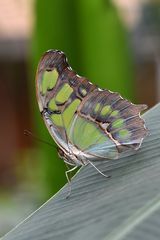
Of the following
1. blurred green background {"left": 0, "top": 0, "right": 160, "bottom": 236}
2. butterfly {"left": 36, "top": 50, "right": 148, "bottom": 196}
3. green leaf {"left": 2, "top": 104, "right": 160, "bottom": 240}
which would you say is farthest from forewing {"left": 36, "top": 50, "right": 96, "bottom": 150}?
blurred green background {"left": 0, "top": 0, "right": 160, "bottom": 236}

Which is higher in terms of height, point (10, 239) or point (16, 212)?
point (10, 239)

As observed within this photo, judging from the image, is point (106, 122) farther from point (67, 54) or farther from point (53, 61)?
point (67, 54)

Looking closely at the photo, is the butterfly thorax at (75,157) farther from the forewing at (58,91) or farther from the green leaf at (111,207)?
the green leaf at (111,207)

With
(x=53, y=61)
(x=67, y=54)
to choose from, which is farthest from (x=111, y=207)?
(x=67, y=54)

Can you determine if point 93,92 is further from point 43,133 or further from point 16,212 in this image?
point 16,212

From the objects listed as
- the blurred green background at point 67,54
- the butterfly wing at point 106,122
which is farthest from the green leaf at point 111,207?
the blurred green background at point 67,54

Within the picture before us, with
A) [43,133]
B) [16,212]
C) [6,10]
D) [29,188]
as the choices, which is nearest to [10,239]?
[43,133]

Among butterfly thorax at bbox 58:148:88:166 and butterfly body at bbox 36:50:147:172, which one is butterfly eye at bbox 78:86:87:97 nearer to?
butterfly body at bbox 36:50:147:172
